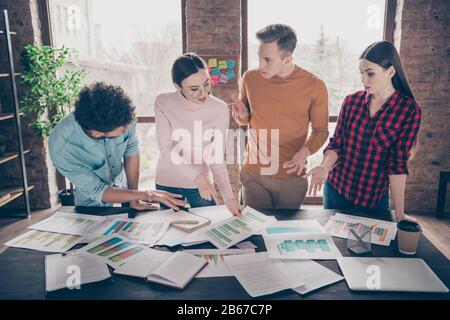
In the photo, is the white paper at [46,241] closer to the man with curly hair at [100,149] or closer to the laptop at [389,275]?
the man with curly hair at [100,149]

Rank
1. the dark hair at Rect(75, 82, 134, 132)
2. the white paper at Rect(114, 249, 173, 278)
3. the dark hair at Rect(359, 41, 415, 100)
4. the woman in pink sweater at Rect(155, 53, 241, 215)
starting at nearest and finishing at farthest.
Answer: the white paper at Rect(114, 249, 173, 278) → the dark hair at Rect(75, 82, 134, 132) → the dark hair at Rect(359, 41, 415, 100) → the woman in pink sweater at Rect(155, 53, 241, 215)

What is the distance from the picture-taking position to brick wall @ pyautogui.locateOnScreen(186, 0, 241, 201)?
3525 millimetres

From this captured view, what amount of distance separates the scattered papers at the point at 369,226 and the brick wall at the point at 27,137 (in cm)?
309

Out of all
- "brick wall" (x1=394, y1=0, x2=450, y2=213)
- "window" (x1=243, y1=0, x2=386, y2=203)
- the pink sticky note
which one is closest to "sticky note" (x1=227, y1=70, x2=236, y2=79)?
"window" (x1=243, y1=0, x2=386, y2=203)

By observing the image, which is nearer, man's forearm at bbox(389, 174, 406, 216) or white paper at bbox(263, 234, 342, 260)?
white paper at bbox(263, 234, 342, 260)

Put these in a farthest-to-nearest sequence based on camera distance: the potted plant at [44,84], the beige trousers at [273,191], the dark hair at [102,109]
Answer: the potted plant at [44,84] → the beige trousers at [273,191] → the dark hair at [102,109]

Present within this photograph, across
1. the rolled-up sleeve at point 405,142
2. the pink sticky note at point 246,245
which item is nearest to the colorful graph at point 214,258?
the pink sticky note at point 246,245

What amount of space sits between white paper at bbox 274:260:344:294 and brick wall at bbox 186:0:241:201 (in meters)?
2.60

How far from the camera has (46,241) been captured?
1.58 m


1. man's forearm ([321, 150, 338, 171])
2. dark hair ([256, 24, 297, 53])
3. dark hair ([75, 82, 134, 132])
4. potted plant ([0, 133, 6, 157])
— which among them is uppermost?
dark hair ([256, 24, 297, 53])

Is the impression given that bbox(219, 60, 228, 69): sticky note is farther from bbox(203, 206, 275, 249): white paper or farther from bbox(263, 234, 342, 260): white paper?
bbox(263, 234, 342, 260): white paper

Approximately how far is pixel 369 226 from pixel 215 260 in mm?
699

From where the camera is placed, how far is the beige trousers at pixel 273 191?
2084mm

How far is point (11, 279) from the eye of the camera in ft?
4.31
